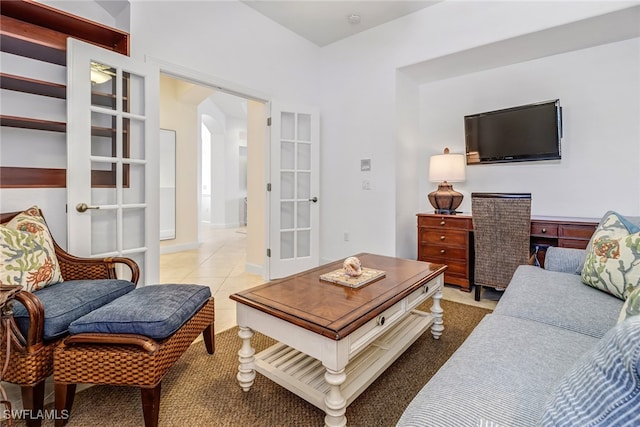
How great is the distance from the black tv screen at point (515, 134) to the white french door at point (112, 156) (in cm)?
318

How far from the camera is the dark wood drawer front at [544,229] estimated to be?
271cm

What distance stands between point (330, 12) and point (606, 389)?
12.4 ft

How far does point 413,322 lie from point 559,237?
1629mm

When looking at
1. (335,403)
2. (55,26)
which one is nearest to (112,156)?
(55,26)

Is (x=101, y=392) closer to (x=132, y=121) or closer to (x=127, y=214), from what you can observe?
(x=127, y=214)

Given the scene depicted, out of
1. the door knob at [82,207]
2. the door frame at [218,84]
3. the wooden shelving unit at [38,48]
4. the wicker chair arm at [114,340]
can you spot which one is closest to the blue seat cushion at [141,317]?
the wicker chair arm at [114,340]

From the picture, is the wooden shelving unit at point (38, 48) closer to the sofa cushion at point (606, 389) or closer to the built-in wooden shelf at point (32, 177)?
the built-in wooden shelf at point (32, 177)

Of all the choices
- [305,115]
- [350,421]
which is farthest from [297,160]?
[350,421]

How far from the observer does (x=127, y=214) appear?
2363mm

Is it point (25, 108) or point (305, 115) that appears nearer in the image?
point (25, 108)

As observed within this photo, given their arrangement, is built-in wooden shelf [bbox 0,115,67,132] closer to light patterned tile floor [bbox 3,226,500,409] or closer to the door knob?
the door knob

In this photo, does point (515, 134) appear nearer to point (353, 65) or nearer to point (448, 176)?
point (448, 176)

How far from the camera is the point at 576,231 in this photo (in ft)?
8.68

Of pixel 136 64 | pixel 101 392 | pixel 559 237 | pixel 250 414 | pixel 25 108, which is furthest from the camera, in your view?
pixel 559 237
